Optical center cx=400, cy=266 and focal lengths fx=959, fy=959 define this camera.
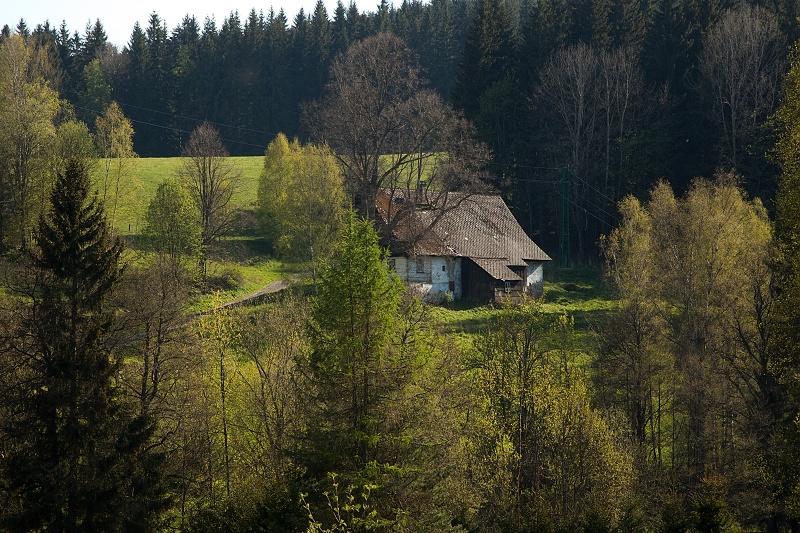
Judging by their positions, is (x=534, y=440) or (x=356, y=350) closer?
(x=356, y=350)

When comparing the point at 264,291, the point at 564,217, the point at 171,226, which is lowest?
the point at 264,291

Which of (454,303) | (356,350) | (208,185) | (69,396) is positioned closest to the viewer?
(356,350)

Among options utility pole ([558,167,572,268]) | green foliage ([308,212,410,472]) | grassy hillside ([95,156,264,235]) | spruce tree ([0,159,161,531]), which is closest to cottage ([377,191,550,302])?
utility pole ([558,167,572,268])

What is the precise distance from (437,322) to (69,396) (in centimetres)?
1767

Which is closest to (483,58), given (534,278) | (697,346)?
(534,278)

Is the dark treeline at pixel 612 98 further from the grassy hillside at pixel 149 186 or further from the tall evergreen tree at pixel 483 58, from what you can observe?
the grassy hillside at pixel 149 186

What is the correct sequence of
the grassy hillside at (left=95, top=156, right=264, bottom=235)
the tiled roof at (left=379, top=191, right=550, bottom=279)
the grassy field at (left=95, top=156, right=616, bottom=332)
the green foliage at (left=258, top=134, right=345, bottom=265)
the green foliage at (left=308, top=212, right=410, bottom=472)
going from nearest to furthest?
1. the green foliage at (left=308, top=212, right=410, bottom=472)
2. the grassy field at (left=95, top=156, right=616, bottom=332)
3. the green foliage at (left=258, top=134, right=345, bottom=265)
4. the tiled roof at (left=379, top=191, right=550, bottom=279)
5. the grassy hillside at (left=95, top=156, right=264, bottom=235)

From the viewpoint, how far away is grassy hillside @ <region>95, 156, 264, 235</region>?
198 feet

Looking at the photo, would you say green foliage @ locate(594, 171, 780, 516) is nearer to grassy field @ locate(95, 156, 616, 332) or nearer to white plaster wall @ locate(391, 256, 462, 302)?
grassy field @ locate(95, 156, 616, 332)

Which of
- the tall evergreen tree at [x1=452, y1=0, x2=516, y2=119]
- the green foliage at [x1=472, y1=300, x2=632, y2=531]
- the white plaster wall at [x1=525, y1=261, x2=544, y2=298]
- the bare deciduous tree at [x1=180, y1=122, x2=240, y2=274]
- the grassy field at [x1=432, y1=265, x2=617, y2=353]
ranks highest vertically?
the tall evergreen tree at [x1=452, y1=0, x2=516, y2=119]

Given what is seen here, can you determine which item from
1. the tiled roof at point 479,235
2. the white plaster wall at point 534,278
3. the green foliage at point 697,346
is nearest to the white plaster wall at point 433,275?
the tiled roof at point 479,235

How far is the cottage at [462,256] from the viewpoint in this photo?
5219 cm

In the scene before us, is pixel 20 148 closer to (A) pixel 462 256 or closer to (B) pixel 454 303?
(A) pixel 462 256

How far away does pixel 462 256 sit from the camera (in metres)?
53.7
